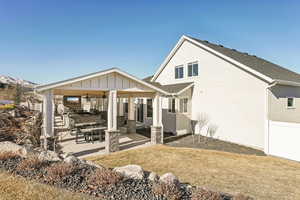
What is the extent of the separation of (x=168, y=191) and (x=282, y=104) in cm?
1034

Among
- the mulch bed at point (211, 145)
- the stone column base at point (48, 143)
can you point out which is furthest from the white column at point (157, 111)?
the stone column base at point (48, 143)

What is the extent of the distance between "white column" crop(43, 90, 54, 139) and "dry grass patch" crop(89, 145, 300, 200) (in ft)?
7.49

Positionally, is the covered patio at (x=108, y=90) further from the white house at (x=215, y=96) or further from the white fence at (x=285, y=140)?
the white fence at (x=285, y=140)

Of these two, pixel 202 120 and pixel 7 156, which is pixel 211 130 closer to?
pixel 202 120

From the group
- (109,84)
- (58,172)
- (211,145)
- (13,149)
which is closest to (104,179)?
(58,172)

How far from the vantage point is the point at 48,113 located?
7.16 meters

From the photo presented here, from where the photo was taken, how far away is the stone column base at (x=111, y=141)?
8.02 m

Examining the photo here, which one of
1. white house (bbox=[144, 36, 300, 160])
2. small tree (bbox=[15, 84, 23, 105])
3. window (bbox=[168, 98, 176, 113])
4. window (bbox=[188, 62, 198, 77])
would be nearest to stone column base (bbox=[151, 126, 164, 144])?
white house (bbox=[144, 36, 300, 160])

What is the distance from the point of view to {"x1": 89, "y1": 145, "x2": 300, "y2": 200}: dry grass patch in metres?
4.99

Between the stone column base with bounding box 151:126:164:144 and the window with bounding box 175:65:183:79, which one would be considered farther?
the window with bounding box 175:65:183:79

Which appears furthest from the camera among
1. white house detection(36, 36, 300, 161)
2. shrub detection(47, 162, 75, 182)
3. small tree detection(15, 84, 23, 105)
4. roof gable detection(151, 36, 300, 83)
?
small tree detection(15, 84, 23, 105)

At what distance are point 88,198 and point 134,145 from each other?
21.1 ft

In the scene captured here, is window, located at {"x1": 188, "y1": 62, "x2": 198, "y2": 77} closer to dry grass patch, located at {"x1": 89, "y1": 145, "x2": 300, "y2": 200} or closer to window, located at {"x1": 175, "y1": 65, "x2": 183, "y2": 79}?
window, located at {"x1": 175, "y1": 65, "x2": 183, "y2": 79}

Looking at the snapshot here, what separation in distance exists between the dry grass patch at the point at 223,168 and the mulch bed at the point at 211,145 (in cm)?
68
